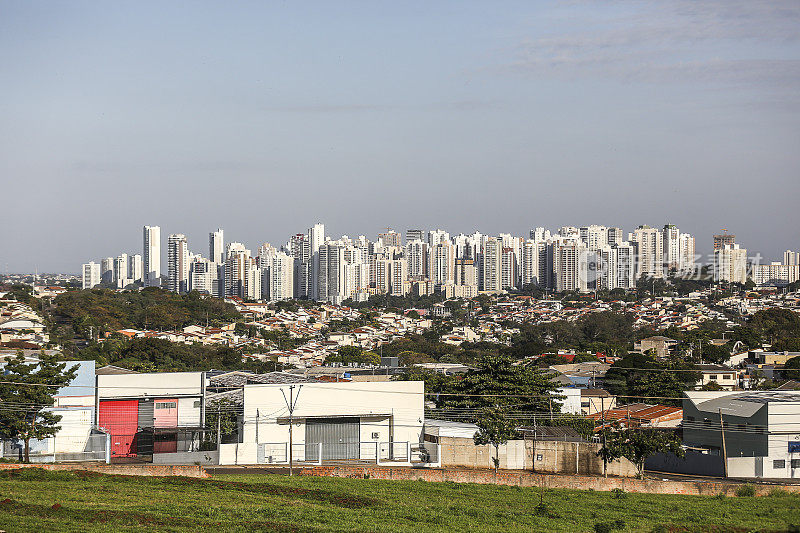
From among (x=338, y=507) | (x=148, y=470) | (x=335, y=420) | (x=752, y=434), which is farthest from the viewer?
(x=335, y=420)

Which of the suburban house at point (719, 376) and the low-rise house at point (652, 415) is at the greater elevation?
the suburban house at point (719, 376)

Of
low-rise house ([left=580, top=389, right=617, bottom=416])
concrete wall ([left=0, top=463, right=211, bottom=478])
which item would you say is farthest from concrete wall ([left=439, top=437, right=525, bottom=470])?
low-rise house ([left=580, top=389, right=617, bottom=416])

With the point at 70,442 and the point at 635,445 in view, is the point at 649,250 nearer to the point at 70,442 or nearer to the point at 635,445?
the point at 635,445

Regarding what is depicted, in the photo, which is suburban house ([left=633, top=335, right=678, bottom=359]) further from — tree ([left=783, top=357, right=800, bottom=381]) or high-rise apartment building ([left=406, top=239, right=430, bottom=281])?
high-rise apartment building ([left=406, top=239, right=430, bottom=281])

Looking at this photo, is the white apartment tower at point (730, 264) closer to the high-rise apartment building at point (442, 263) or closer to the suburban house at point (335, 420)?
the high-rise apartment building at point (442, 263)

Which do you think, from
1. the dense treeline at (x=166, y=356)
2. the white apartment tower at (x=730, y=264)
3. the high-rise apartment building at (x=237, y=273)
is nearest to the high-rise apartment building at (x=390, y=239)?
the high-rise apartment building at (x=237, y=273)

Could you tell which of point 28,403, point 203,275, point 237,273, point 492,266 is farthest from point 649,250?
point 28,403
